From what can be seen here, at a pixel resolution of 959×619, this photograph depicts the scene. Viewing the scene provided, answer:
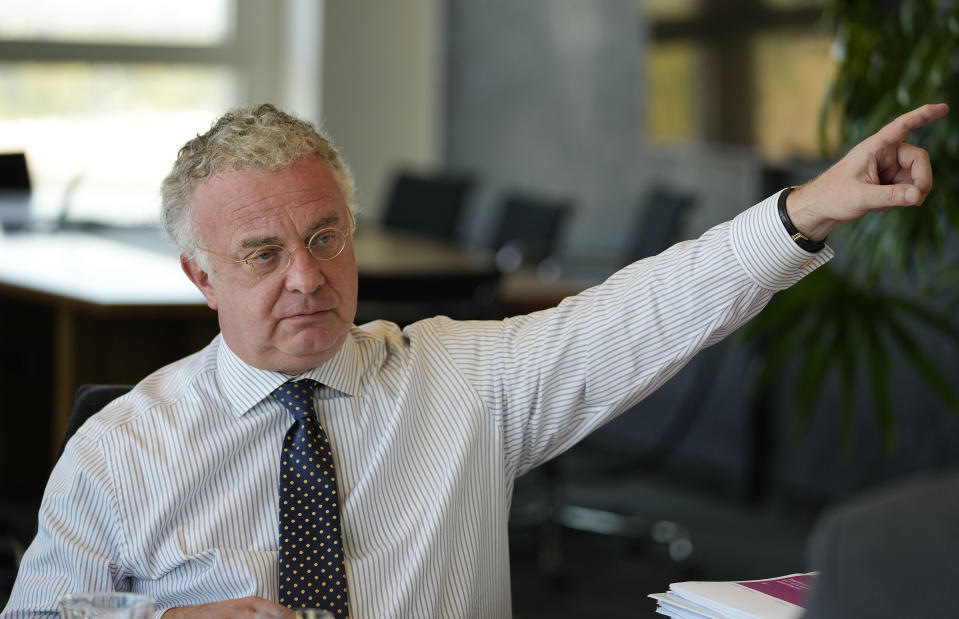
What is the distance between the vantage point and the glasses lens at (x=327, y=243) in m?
1.53

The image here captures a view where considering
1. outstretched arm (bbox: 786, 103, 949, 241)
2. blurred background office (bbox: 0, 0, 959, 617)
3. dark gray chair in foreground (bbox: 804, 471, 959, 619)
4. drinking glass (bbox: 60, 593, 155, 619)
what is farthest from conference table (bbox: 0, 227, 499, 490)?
dark gray chair in foreground (bbox: 804, 471, 959, 619)

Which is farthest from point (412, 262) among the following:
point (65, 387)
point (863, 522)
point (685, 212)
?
point (863, 522)

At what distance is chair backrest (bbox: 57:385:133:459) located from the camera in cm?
163

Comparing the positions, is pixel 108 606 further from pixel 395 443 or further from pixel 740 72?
pixel 740 72

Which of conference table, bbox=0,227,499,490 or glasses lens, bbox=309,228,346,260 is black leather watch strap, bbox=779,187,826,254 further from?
conference table, bbox=0,227,499,490

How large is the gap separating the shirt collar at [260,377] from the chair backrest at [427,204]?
3.76 meters

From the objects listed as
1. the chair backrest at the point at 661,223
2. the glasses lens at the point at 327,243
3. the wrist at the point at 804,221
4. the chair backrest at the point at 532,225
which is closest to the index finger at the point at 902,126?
the wrist at the point at 804,221

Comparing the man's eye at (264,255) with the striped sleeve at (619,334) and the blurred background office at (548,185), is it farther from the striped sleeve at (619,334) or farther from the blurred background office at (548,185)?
the blurred background office at (548,185)

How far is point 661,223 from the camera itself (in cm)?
413

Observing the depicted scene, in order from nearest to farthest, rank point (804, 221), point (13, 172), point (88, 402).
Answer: point (804, 221) < point (88, 402) < point (13, 172)

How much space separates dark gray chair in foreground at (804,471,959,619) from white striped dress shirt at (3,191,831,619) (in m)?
0.69

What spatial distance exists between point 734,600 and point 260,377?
0.63 m

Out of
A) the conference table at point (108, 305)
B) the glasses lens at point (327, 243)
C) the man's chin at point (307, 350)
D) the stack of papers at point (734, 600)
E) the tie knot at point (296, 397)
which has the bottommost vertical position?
the conference table at point (108, 305)

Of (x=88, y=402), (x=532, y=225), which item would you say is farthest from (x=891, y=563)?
(x=532, y=225)
